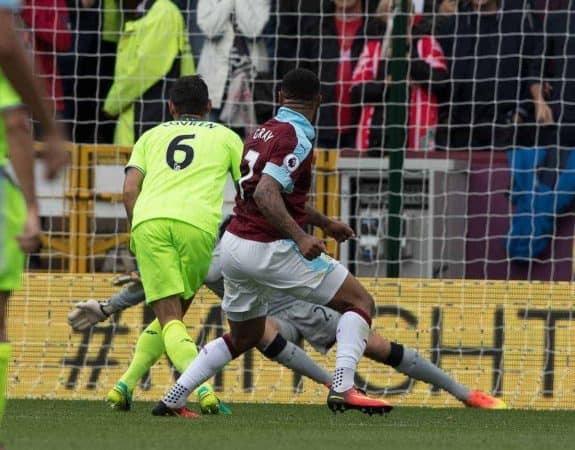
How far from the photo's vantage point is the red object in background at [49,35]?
42.6 feet

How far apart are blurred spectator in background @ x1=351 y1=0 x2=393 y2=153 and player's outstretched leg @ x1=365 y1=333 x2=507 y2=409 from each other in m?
3.27

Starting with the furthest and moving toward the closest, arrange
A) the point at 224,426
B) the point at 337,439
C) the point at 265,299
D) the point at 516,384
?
the point at 516,384 → the point at 265,299 → the point at 224,426 → the point at 337,439

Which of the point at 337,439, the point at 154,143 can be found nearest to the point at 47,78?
the point at 154,143

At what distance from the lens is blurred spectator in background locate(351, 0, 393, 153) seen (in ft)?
41.4

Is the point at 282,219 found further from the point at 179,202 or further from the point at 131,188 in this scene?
the point at 131,188

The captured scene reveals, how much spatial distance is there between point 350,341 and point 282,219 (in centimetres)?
72

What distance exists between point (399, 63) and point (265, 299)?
153 inches

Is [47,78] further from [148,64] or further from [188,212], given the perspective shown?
[188,212]

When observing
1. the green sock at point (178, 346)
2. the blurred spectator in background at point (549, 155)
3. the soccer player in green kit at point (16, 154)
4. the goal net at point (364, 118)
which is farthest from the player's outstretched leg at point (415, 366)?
the soccer player in green kit at point (16, 154)

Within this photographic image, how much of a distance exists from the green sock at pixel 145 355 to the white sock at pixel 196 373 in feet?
2.12

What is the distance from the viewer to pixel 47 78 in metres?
13.1

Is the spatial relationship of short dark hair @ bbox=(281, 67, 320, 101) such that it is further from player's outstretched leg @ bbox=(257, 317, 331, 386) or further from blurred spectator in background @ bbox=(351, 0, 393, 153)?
blurred spectator in background @ bbox=(351, 0, 393, 153)

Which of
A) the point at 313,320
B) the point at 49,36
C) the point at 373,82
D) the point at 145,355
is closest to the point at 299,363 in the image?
the point at 313,320

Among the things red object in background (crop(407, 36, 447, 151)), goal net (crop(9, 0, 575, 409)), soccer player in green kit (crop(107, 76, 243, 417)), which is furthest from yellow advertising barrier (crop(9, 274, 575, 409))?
red object in background (crop(407, 36, 447, 151))
